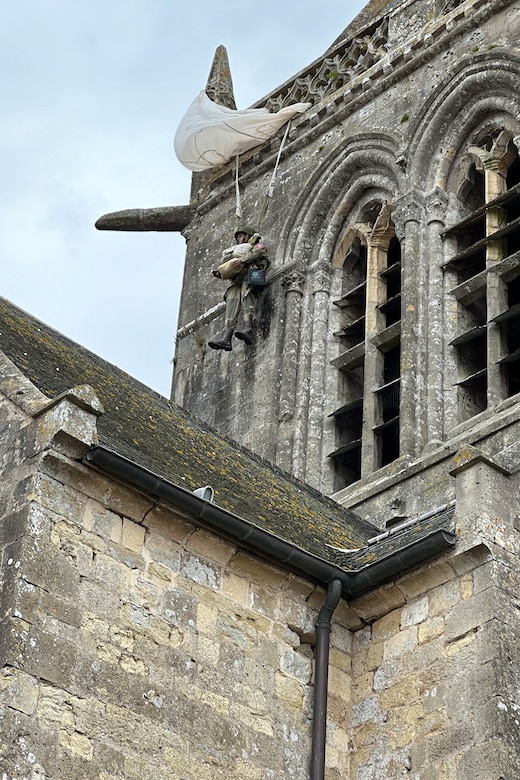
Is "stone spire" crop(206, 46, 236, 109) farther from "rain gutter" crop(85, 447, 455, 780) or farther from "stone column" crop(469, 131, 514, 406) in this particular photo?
"rain gutter" crop(85, 447, 455, 780)

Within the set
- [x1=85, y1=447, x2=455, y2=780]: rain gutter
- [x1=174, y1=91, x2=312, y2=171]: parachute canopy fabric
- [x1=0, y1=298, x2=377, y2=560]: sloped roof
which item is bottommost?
[x1=85, y1=447, x2=455, y2=780]: rain gutter

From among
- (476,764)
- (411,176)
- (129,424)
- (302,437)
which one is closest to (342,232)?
(411,176)

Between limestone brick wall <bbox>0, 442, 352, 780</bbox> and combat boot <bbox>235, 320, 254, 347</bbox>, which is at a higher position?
combat boot <bbox>235, 320, 254, 347</bbox>

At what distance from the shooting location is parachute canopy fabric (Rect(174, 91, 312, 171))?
18.3 m

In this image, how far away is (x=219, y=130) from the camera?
61.4ft

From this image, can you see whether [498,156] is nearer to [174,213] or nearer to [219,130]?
[219,130]

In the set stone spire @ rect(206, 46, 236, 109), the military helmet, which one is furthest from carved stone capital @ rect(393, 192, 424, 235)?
stone spire @ rect(206, 46, 236, 109)

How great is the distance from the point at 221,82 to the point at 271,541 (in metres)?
11.7

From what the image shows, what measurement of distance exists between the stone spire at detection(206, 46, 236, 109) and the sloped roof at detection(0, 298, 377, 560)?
8.23m

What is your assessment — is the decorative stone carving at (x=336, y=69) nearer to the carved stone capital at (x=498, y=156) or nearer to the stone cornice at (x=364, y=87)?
the stone cornice at (x=364, y=87)

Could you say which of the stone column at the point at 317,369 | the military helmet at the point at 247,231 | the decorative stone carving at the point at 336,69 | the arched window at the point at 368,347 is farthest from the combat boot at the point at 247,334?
the decorative stone carving at the point at 336,69

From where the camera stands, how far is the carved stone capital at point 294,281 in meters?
16.9

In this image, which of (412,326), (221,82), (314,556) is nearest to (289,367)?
(412,326)

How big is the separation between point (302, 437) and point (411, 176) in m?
2.71
